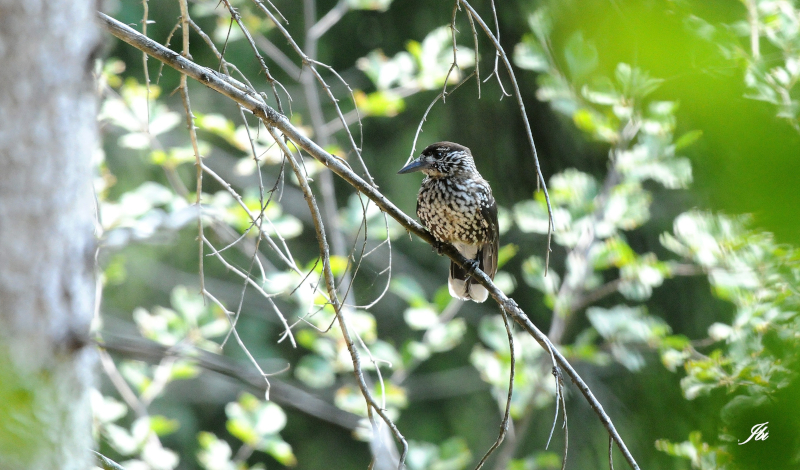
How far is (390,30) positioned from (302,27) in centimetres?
72

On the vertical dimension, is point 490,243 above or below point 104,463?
above

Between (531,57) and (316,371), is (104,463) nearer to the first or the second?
(316,371)

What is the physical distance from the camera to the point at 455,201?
A: 3.60 m

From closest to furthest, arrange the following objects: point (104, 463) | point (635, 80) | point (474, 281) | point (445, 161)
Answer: point (635, 80), point (104, 463), point (445, 161), point (474, 281)

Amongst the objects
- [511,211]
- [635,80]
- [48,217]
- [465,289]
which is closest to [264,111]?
[48,217]

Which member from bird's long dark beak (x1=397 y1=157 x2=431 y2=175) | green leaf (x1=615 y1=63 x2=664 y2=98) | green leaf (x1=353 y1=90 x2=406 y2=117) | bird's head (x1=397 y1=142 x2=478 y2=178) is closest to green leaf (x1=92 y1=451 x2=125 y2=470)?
green leaf (x1=615 y1=63 x2=664 y2=98)

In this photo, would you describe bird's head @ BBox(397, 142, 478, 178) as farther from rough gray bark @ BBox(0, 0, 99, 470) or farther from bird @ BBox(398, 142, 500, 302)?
rough gray bark @ BBox(0, 0, 99, 470)

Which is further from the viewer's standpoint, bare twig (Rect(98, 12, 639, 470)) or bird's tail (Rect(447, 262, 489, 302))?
bird's tail (Rect(447, 262, 489, 302))

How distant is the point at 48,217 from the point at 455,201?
2.76m

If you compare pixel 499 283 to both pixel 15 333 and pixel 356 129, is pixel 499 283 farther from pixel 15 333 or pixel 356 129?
pixel 15 333

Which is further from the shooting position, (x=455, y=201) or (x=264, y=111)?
(x=455, y=201)

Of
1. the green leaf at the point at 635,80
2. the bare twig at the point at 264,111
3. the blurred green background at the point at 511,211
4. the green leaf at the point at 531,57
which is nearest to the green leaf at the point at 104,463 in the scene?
the blurred green background at the point at 511,211

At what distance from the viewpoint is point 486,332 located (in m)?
4.08

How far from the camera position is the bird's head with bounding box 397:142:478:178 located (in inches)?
144
